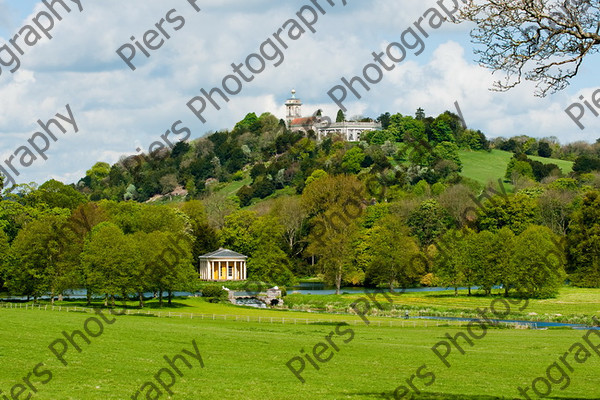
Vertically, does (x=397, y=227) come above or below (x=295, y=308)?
above

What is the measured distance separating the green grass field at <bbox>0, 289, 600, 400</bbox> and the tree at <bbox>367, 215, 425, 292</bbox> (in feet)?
130

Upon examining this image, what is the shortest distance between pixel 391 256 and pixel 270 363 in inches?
2166

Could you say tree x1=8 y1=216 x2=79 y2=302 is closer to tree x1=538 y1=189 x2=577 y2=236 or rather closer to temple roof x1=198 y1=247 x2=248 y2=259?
temple roof x1=198 y1=247 x2=248 y2=259

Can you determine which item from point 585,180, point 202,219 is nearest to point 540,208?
point 585,180

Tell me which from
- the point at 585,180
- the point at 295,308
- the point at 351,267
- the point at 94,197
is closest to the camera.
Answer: the point at 295,308

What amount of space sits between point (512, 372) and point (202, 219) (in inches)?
3729

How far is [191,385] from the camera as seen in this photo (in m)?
22.1

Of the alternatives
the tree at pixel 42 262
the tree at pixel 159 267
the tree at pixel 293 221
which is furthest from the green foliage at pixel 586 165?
the tree at pixel 42 262

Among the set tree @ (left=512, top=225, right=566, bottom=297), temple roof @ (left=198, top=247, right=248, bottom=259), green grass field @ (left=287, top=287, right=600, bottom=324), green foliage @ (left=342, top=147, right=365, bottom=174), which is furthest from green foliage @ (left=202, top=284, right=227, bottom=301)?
green foliage @ (left=342, top=147, right=365, bottom=174)

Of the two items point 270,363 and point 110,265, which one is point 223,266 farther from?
point 270,363

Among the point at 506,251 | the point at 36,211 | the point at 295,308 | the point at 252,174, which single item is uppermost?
the point at 252,174

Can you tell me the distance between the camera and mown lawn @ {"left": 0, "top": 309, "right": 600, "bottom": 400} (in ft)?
70.8

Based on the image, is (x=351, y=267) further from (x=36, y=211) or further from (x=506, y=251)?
(x=36, y=211)

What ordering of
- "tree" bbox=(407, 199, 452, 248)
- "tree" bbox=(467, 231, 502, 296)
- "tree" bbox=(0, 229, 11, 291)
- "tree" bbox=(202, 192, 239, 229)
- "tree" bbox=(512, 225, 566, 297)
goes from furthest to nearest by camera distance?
"tree" bbox=(202, 192, 239, 229) < "tree" bbox=(407, 199, 452, 248) < "tree" bbox=(467, 231, 502, 296) < "tree" bbox=(512, 225, 566, 297) < "tree" bbox=(0, 229, 11, 291)
